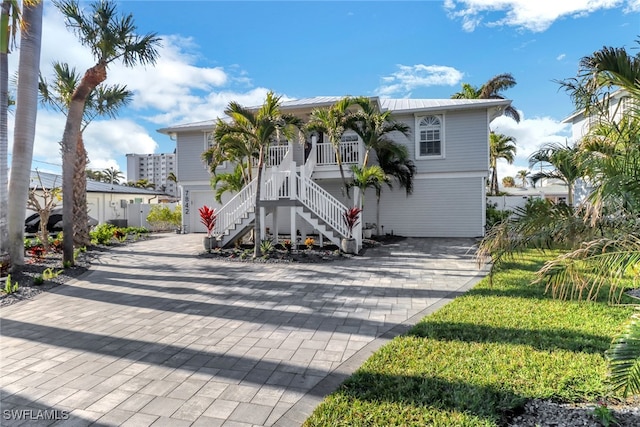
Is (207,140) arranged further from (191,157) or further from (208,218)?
(208,218)

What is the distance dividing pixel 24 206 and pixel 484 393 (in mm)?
10126

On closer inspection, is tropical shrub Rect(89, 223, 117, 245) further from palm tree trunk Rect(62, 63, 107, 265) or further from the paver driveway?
the paver driveway

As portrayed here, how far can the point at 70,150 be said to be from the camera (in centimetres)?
880

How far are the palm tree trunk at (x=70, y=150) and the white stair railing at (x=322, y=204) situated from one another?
617 centimetres

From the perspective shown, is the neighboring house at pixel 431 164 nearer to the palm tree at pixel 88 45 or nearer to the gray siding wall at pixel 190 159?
the gray siding wall at pixel 190 159

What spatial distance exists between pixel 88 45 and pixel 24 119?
267cm

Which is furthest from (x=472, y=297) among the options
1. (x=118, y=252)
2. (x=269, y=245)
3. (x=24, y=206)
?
(x=118, y=252)

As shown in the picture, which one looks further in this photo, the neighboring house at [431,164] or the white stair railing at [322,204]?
the neighboring house at [431,164]

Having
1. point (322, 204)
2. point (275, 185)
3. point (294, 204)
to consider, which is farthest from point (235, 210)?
point (322, 204)

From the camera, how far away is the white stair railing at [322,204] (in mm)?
10945

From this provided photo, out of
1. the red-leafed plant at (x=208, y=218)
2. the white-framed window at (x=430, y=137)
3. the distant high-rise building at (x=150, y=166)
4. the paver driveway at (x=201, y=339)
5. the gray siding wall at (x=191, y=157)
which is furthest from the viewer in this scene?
the distant high-rise building at (x=150, y=166)

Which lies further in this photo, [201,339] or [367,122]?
[367,122]

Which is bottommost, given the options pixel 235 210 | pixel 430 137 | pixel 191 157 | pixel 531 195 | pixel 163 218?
pixel 163 218

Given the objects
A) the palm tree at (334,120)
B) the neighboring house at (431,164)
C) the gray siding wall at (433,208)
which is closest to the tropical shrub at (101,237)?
the neighboring house at (431,164)
